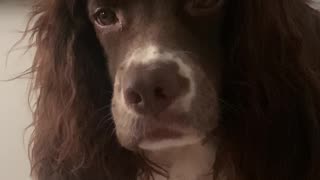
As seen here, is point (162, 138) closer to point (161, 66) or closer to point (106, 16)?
point (161, 66)

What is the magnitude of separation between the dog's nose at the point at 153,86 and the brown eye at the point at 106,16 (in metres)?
0.14

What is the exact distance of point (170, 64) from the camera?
0.98 meters

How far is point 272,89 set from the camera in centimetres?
110

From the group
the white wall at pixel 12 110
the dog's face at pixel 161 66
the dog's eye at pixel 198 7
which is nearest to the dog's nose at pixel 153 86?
the dog's face at pixel 161 66

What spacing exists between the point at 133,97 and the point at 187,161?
0.26m

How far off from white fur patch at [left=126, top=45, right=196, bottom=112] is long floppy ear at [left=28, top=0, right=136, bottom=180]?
18 centimetres

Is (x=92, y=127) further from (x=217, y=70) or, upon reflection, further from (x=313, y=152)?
(x=313, y=152)

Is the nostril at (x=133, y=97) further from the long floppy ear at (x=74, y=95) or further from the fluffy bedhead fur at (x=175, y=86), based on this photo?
the long floppy ear at (x=74, y=95)

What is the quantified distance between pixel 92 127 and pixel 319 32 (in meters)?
0.38

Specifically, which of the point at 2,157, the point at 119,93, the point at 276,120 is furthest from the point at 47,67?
the point at 2,157

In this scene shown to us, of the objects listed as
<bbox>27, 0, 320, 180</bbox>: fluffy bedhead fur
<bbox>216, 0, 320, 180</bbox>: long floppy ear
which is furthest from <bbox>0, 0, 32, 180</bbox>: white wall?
<bbox>216, 0, 320, 180</bbox>: long floppy ear

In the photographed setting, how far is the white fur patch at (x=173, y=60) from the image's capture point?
3.21 ft

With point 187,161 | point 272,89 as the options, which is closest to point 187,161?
point 187,161

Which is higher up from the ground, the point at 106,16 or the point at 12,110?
the point at 106,16
